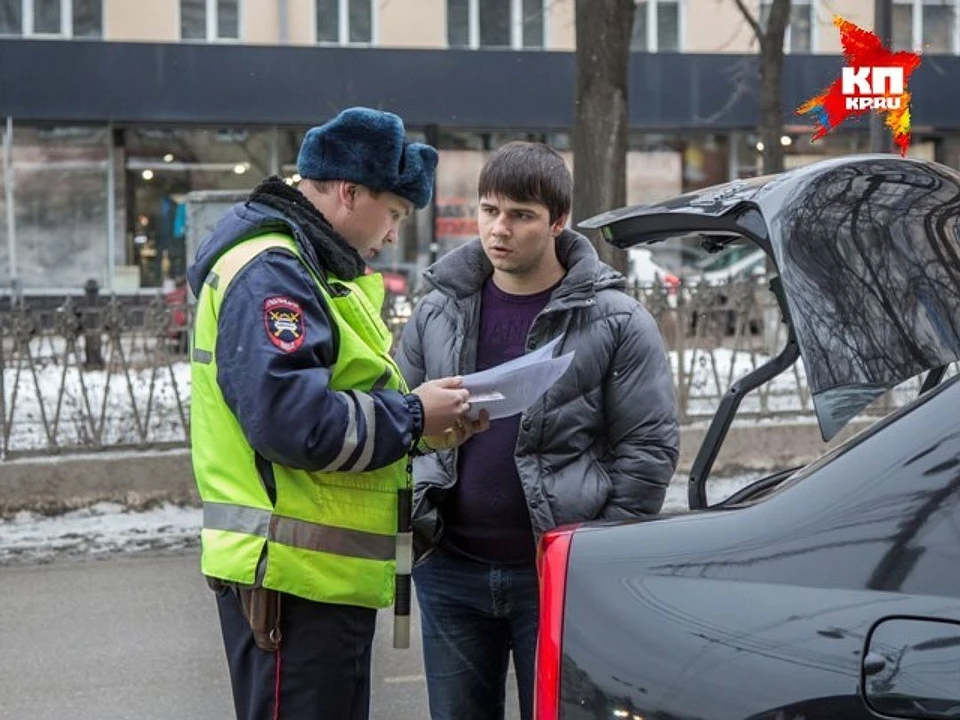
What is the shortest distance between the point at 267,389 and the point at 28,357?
6428mm

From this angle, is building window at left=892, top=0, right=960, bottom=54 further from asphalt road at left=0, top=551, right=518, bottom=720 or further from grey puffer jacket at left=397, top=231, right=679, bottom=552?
grey puffer jacket at left=397, top=231, right=679, bottom=552

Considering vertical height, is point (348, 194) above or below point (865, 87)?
below

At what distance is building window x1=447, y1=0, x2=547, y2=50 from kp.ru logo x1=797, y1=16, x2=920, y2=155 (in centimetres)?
1932

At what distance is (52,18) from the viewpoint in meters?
24.8

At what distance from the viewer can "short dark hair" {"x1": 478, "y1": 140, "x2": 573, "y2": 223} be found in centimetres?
338

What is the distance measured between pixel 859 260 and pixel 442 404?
89 cm

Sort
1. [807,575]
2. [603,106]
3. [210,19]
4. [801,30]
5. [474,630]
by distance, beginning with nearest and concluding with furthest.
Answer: [807,575] → [474,630] → [603,106] → [210,19] → [801,30]

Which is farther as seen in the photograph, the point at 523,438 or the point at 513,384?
the point at 523,438

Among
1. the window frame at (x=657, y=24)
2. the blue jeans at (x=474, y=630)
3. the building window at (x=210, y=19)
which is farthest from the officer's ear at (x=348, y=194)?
the window frame at (x=657, y=24)

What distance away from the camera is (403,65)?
25.1 meters

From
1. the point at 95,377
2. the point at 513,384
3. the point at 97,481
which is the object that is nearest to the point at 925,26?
the point at 95,377

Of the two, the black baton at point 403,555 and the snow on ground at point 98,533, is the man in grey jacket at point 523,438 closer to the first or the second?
the black baton at point 403,555

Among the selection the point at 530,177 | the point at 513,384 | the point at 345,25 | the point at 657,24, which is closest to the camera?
the point at 513,384

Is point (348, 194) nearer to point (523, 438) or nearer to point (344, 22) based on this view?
point (523, 438)
